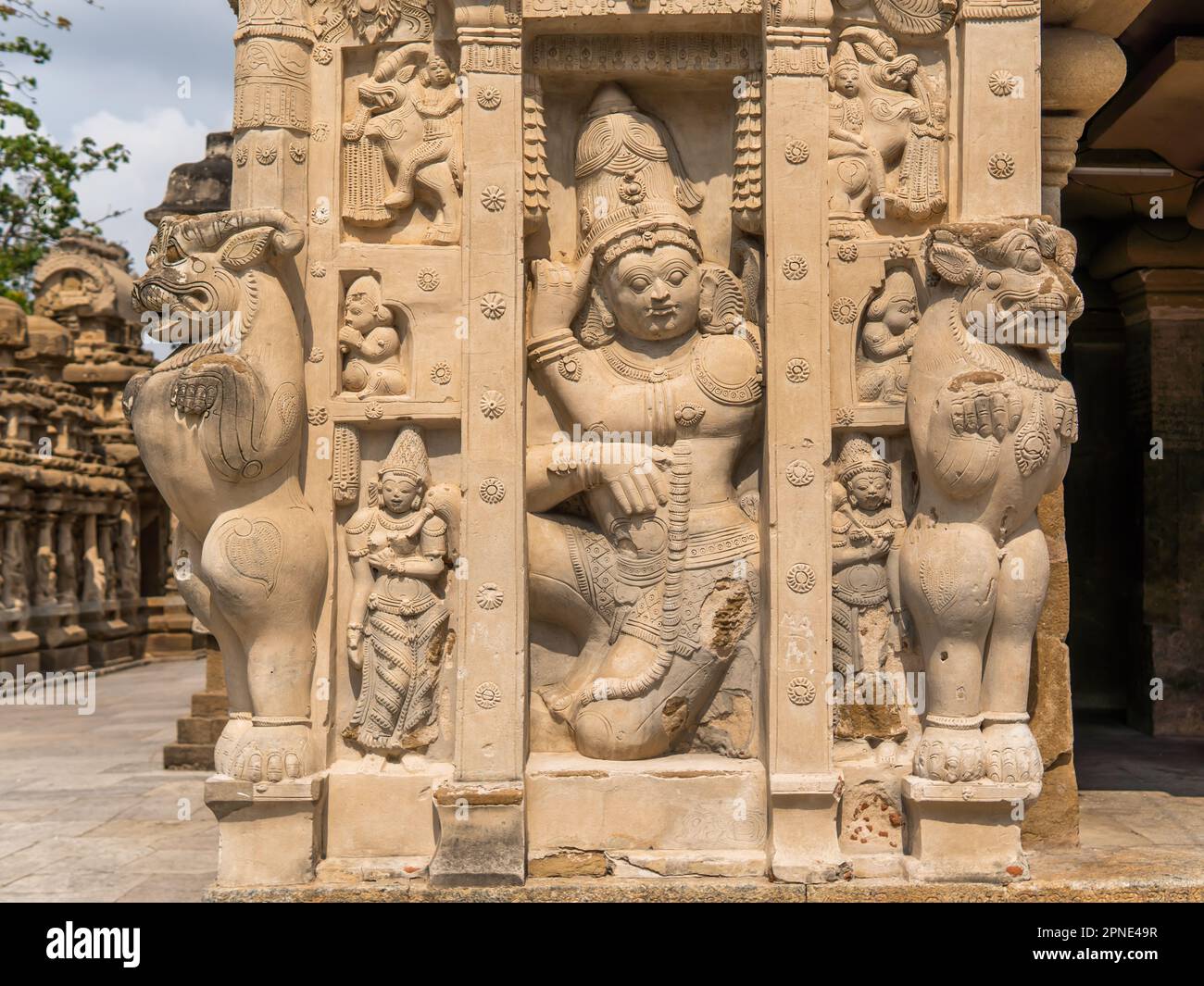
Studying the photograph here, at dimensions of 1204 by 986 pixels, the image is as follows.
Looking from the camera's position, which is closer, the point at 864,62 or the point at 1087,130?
the point at 864,62

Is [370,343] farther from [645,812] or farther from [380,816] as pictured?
[645,812]

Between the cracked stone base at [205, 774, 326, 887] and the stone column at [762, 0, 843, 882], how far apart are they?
196 centimetres

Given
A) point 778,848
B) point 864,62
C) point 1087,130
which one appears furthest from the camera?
point 1087,130

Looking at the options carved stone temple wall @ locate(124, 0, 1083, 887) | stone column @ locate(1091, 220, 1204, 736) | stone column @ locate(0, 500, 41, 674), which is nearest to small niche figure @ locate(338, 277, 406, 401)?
carved stone temple wall @ locate(124, 0, 1083, 887)

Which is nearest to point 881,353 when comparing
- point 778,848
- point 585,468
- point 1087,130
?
A: point 585,468

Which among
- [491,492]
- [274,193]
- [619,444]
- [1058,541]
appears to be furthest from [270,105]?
[1058,541]

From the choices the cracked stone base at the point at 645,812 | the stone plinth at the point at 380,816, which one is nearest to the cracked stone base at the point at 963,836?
the cracked stone base at the point at 645,812

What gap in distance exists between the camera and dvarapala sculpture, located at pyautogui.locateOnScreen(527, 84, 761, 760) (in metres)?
5.62

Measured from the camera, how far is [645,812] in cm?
551

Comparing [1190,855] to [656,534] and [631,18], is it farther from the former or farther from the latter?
[631,18]

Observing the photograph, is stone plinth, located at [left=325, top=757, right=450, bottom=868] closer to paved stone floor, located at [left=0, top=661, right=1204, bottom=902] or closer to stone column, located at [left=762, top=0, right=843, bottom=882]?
paved stone floor, located at [left=0, top=661, right=1204, bottom=902]

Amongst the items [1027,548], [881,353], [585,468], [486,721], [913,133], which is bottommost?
[486,721]

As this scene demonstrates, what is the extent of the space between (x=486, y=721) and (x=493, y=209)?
2204mm

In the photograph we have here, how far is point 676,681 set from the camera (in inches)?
220
